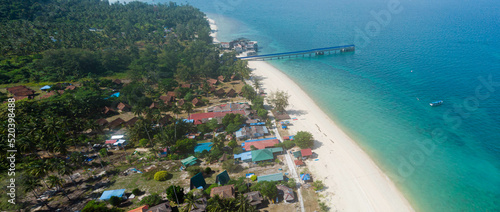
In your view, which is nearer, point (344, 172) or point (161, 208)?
point (161, 208)

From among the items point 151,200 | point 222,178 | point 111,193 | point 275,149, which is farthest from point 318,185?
point 111,193

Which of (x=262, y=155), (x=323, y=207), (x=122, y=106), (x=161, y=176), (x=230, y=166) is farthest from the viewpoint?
(x=122, y=106)

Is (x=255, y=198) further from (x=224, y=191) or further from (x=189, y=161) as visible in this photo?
(x=189, y=161)

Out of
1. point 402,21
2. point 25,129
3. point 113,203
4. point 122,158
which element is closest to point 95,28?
point 25,129

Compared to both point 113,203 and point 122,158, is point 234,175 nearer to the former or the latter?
point 113,203

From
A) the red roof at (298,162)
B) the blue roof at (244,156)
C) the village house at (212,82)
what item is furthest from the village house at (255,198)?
the village house at (212,82)

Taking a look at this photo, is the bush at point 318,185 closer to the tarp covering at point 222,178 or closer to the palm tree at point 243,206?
the palm tree at point 243,206
